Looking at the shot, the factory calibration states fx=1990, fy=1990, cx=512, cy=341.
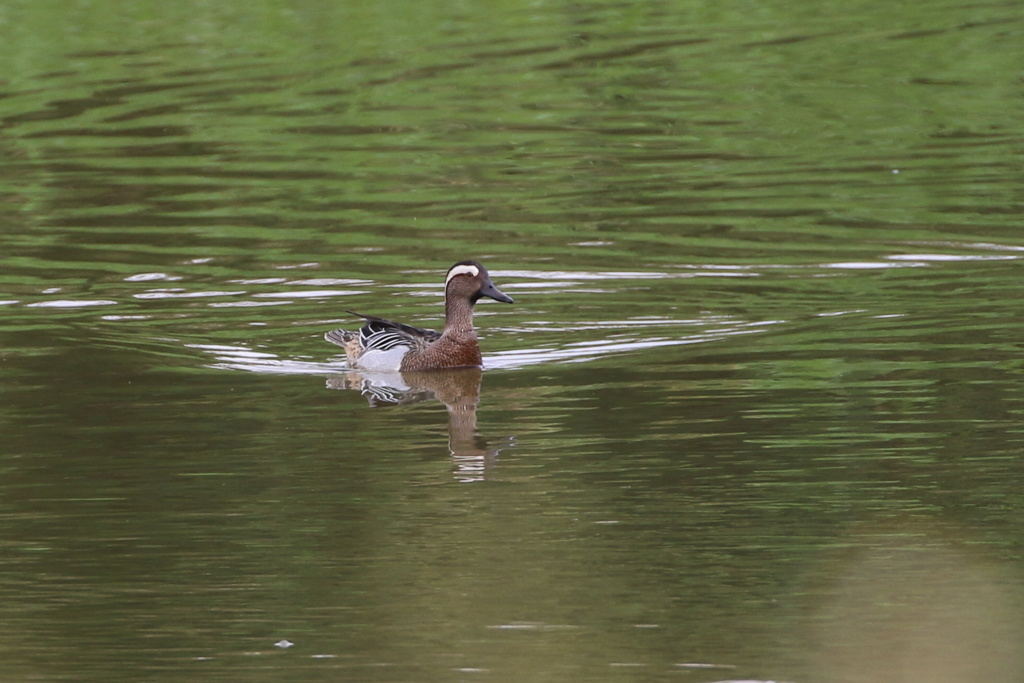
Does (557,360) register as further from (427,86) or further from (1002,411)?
(427,86)

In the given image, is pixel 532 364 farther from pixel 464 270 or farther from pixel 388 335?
pixel 388 335

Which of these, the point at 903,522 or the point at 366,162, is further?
the point at 366,162

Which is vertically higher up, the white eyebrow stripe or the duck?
the white eyebrow stripe

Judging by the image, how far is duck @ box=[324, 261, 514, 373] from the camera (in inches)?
505

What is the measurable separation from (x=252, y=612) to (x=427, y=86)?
17.1 m

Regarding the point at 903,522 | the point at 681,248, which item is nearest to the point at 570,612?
the point at 903,522

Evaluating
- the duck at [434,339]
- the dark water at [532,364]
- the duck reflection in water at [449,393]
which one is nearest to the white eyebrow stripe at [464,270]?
the duck at [434,339]

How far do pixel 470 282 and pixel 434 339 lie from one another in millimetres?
444

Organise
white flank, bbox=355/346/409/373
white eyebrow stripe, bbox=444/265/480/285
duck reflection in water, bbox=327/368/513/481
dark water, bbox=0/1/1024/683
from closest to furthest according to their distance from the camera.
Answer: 1. dark water, bbox=0/1/1024/683
2. duck reflection in water, bbox=327/368/513/481
3. white flank, bbox=355/346/409/373
4. white eyebrow stripe, bbox=444/265/480/285

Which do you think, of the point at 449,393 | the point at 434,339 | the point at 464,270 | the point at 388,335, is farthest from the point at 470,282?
the point at 449,393

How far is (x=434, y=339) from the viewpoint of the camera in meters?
13.1

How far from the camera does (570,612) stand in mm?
7203

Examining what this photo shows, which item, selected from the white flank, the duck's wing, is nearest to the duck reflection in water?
the white flank

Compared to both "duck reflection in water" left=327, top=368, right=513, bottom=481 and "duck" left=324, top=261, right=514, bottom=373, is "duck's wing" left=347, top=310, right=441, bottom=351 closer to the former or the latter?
"duck" left=324, top=261, right=514, bottom=373
